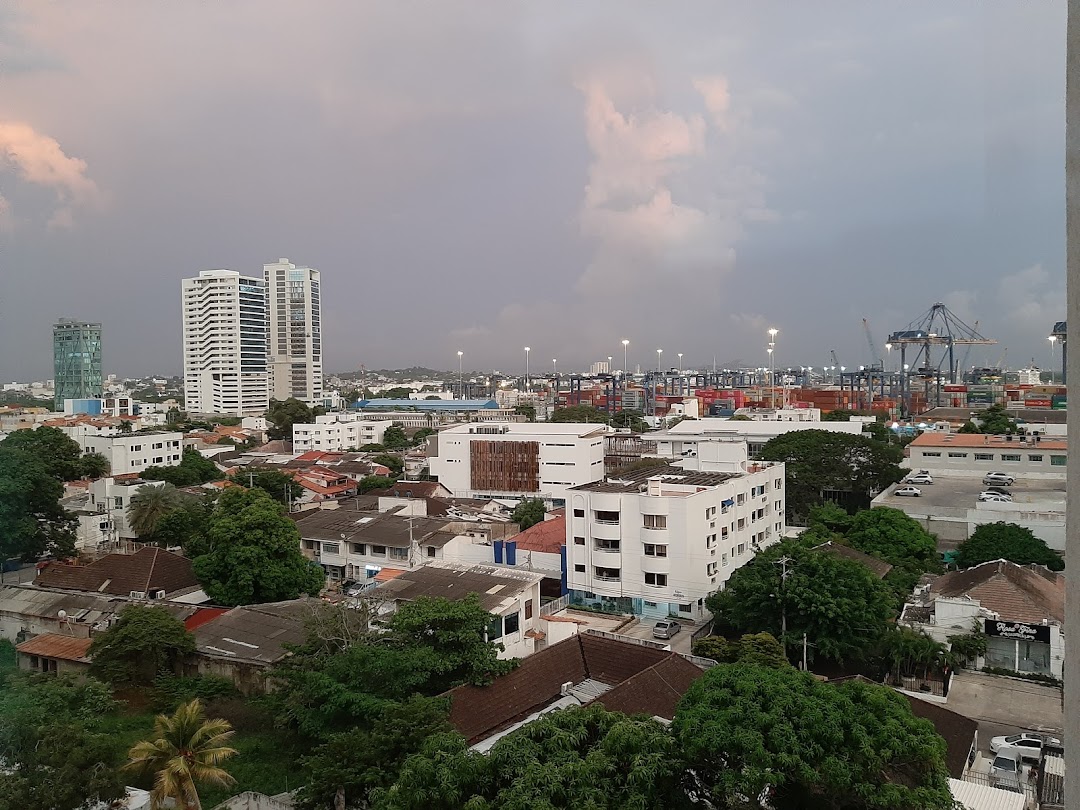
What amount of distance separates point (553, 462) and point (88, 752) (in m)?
16.0

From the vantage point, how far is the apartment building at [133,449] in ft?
66.3

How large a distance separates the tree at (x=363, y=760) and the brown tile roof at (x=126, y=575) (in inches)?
259

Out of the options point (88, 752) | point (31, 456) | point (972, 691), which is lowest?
point (972, 691)

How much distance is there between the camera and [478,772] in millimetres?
4070

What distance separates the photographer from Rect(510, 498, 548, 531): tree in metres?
15.1

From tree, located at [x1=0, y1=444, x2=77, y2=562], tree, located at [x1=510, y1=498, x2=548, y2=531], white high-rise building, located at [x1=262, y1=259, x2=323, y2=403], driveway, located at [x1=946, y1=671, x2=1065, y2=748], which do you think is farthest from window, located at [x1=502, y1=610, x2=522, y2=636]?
white high-rise building, located at [x1=262, y1=259, x2=323, y2=403]

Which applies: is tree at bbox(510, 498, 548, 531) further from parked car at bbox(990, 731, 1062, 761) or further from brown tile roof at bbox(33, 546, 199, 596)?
parked car at bbox(990, 731, 1062, 761)

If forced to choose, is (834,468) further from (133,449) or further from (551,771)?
(133,449)

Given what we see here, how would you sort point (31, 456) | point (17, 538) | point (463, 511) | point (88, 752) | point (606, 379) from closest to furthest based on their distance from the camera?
point (88, 752), point (17, 538), point (31, 456), point (463, 511), point (606, 379)

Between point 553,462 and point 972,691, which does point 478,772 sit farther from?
point 553,462

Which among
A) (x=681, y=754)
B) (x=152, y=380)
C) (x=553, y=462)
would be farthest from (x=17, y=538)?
(x=152, y=380)

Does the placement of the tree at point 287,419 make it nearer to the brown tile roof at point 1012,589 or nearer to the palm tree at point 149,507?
the palm tree at point 149,507

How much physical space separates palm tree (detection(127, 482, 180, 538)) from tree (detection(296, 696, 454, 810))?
10.00 m

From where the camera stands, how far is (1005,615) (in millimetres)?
8836
